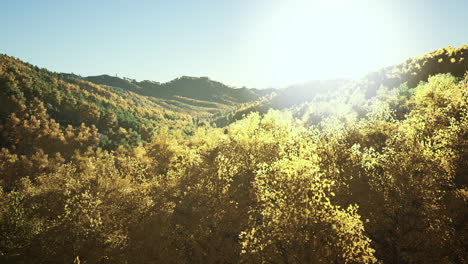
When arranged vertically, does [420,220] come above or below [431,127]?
below

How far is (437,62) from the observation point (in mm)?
92375

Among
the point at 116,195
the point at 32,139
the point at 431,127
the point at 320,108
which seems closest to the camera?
the point at 431,127

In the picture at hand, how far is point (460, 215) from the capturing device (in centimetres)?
3312

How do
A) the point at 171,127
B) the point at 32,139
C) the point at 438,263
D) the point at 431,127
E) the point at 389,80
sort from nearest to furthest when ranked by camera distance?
1. the point at 438,263
2. the point at 431,127
3. the point at 389,80
4. the point at 32,139
5. the point at 171,127

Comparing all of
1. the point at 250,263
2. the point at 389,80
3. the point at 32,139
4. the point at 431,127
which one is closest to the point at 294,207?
the point at 250,263

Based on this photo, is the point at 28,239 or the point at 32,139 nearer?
the point at 28,239

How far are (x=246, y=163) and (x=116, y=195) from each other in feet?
83.8

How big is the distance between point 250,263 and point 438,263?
21.7 metres

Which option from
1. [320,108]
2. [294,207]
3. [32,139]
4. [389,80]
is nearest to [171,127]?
[32,139]

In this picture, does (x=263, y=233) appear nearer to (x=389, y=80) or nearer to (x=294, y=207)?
(x=294, y=207)

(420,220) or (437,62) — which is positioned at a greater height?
(437,62)

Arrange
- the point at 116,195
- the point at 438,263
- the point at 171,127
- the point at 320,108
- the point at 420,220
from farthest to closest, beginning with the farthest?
the point at 171,127, the point at 320,108, the point at 116,195, the point at 420,220, the point at 438,263

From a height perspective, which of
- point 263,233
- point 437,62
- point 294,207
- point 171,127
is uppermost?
point 437,62

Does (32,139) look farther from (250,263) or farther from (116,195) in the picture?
(250,263)
